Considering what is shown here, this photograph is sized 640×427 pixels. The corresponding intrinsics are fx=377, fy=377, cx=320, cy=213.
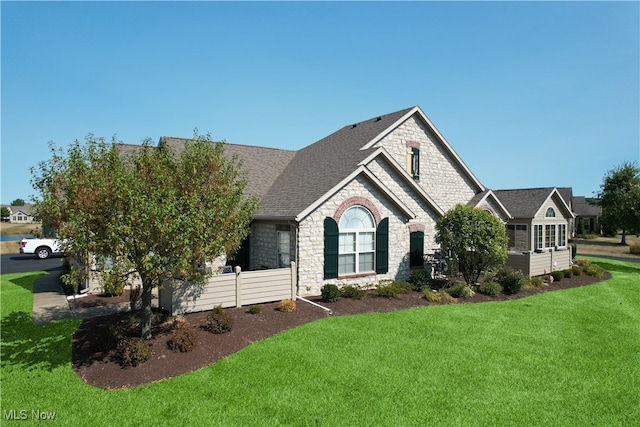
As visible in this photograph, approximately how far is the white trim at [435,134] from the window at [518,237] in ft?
21.6

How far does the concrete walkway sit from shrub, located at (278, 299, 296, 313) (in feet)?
18.3

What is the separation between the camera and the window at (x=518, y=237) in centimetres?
2806

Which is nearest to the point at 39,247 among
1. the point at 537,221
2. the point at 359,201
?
the point at 359,201

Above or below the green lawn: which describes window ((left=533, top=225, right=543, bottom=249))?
above

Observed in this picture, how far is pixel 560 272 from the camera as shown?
21.2 meters

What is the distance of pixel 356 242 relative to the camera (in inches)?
648

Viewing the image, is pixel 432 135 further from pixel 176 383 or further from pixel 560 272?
pixel 176 383

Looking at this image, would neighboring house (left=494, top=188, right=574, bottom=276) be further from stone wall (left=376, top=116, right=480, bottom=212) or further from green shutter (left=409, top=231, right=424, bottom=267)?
green shutter (left=409, top=231, right=424, bottom=267)

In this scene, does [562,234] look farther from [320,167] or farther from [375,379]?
[375,379]

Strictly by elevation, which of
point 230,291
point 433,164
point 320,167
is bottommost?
point 230,291

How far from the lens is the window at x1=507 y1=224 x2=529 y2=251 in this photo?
92.1 feet

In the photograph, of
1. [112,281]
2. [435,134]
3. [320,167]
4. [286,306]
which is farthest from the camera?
[435,134]

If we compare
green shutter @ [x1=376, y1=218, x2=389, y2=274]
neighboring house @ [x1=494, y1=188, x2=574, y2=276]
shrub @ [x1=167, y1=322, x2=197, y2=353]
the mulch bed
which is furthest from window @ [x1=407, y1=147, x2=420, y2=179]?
shrub @ [x1=167, y1=322, x2=197, y2=353]

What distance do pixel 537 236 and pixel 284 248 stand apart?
2117cm
